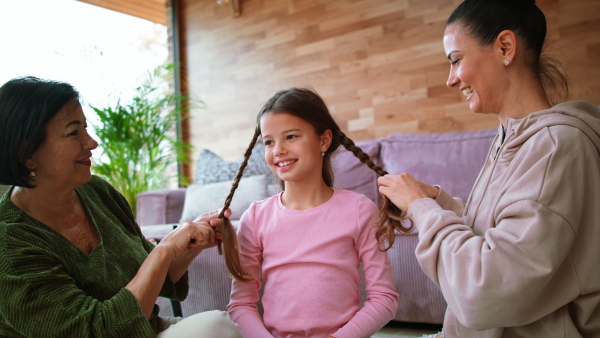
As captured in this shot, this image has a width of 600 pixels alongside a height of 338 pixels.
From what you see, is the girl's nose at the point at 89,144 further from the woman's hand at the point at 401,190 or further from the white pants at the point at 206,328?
the woman's hand at the point at 401,190

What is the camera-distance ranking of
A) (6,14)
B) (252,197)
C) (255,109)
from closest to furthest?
1. (252,197)
2. (6,14)
3. (255,109)

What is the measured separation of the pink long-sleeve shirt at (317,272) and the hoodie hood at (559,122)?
49 cm

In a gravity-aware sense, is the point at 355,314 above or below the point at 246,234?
below

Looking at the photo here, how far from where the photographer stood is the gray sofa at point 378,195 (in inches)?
89.1

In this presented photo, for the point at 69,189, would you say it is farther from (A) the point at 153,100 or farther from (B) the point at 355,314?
(A) the point at 153,100

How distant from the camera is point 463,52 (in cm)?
116

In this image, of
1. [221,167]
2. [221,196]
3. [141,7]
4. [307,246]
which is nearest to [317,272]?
[307,246]

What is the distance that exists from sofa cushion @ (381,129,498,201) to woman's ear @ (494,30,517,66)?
1.58 meters

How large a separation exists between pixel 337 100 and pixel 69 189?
307 centimetres

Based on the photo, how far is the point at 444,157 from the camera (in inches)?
110

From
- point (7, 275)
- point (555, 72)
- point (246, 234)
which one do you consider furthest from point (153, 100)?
point (555, 72)

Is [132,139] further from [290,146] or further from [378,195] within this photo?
[290,146]

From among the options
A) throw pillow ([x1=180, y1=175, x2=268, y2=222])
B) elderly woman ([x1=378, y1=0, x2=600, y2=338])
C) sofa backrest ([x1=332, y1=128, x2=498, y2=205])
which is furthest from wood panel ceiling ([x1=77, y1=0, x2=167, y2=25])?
elderly woman ([x1=378, y1=0, x2=600, y2=338])

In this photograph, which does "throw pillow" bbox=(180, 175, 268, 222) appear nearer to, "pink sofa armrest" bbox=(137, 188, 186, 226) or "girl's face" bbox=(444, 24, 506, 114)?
"pink sofa armrest" bbox=(137, 188, 186, 226)
